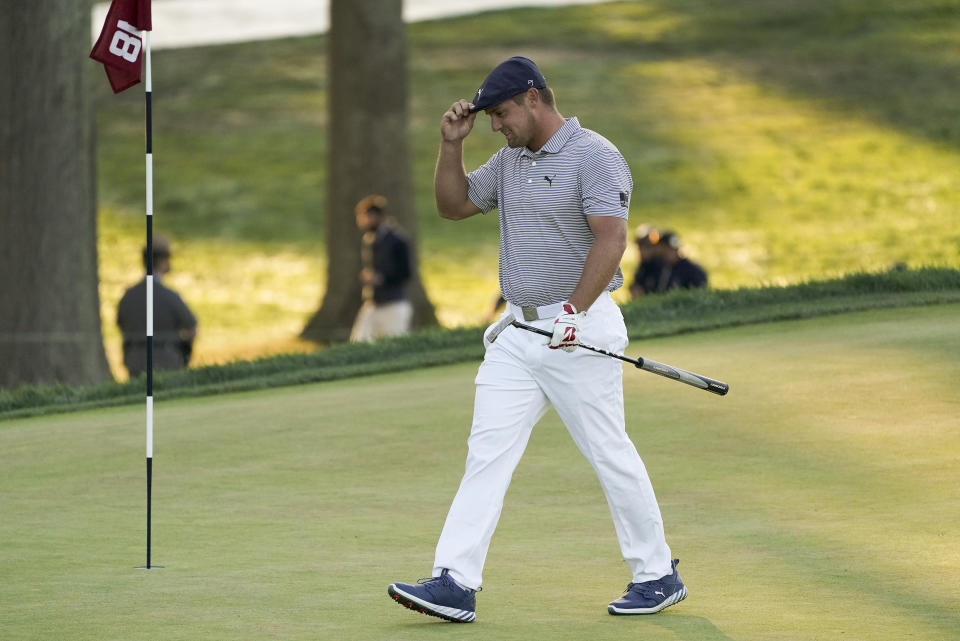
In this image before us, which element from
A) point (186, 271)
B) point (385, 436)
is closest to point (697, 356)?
point (385, 436)

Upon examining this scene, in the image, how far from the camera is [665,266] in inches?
632

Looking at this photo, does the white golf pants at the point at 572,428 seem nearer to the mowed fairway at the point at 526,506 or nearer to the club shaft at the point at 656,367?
the club shaft at the point at 656,367

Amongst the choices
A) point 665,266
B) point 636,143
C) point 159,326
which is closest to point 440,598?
point 159,326

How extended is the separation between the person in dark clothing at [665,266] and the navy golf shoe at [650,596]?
9684 millimetres

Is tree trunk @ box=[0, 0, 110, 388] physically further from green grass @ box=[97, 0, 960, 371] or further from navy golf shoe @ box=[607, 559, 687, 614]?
navy golf shoe @ box=[607, 559, 687, 614]

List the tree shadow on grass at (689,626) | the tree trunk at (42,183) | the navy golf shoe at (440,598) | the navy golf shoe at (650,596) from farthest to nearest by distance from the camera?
the tree trunk at (42,183)
the navy golf shoe at (650,596)
the navy golf shoe at (440,598)
the tree shadow on grass at (689,626)

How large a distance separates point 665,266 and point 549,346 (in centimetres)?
988

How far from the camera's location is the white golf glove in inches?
244

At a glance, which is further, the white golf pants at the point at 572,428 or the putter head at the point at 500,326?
the putter head at the point at 500,326

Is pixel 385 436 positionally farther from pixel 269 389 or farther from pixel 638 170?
pixel 638 170

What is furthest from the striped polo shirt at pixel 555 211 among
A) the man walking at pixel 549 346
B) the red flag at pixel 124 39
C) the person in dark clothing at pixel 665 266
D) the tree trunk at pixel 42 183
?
the tree trunk at pixel 42 183

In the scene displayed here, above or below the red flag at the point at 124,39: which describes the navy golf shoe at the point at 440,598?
below

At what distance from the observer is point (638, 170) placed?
120ft

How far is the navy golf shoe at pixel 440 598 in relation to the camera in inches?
237
